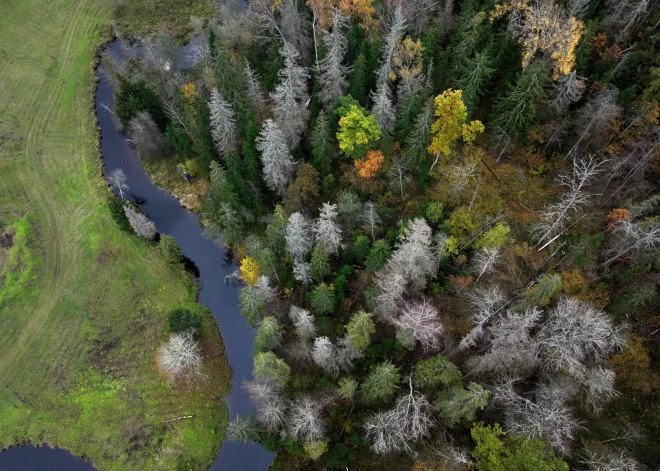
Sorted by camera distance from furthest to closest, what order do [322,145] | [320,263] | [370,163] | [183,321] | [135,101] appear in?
[135,101]
[183,321]
[322,145]
[370,163]
[320,263]

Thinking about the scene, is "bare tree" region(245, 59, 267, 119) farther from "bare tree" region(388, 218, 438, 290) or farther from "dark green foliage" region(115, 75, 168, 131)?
"bare tree" region(388, 218, 438, 290)

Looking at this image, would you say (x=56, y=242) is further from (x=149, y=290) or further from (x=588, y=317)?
(x=588, y=317)

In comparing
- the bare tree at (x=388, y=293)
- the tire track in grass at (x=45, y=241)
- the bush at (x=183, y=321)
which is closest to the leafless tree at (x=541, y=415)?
the bare tree at (x=388, y=293)

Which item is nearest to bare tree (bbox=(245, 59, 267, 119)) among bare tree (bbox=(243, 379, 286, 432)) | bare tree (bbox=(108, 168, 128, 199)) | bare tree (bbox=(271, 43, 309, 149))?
bare tree (bbox=(271, 43, 309, 149))

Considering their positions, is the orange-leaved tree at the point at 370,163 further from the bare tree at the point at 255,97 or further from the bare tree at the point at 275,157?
the bare tree at the point at 255,97

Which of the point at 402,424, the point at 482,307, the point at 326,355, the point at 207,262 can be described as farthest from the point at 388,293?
the point at 207,262

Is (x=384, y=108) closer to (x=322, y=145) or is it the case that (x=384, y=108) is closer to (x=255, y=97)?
(x=322, y=145)
